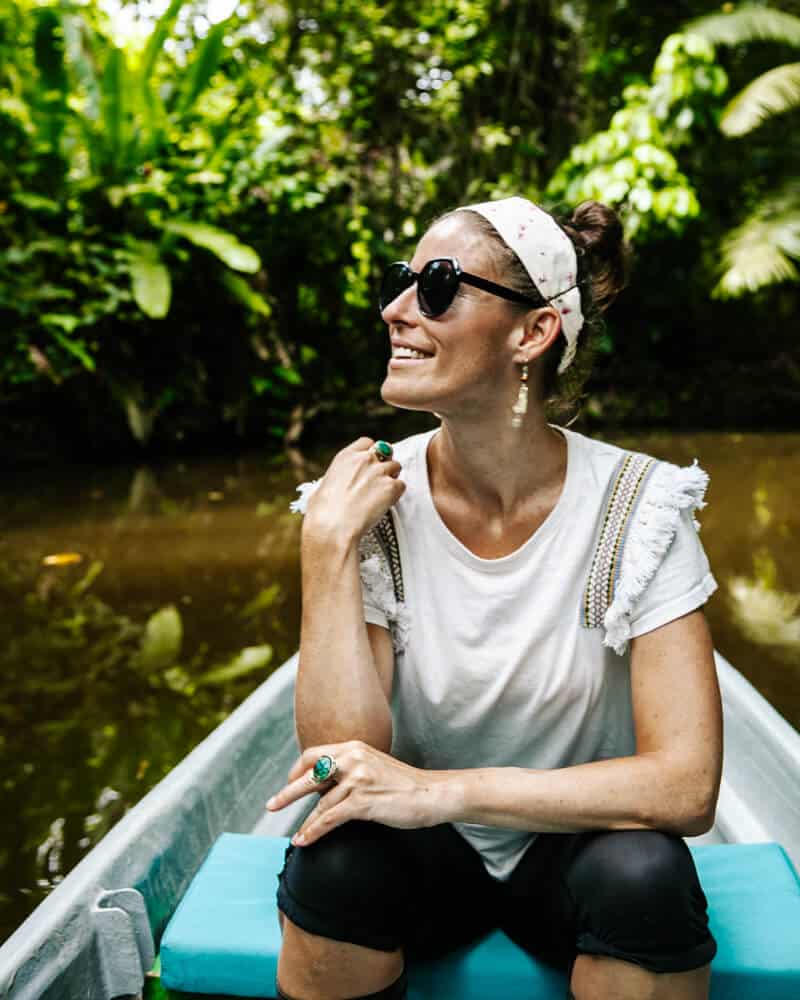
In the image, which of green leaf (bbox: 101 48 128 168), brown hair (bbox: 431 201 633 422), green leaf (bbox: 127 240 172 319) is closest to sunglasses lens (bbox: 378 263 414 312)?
brown hair (bbox: 431 201 633 422)

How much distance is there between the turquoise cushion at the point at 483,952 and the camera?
1.36 meters

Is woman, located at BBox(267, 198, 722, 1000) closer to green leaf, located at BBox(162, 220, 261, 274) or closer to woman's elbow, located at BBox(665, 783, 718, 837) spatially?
woman's elbow, located at BBox(665, 783, 718, 837)

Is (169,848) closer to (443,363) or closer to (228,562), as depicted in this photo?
(443,363)

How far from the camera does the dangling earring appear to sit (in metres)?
1.55

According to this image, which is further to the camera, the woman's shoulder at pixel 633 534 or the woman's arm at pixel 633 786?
the woman's shoulder at pixel 633 534

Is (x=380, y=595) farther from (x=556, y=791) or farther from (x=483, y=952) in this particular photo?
(x=483, y=952)

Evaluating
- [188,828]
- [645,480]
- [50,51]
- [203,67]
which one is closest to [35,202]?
[50,51]

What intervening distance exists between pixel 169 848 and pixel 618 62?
10.2 metres


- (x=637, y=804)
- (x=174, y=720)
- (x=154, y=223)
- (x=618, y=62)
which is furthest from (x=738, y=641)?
(x=618, y=62)

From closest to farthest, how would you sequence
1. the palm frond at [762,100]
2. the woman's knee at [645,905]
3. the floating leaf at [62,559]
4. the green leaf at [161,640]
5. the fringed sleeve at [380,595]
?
the woman's knee at [645,905]
the fringed sleeve at [380,595]
the green leaf at [161,640]
the floating leaf at [62,559]
the palm frond at [762,100]

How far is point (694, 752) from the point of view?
1.31 m

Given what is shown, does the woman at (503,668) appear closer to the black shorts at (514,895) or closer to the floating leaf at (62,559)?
the black shorts at (514,895)

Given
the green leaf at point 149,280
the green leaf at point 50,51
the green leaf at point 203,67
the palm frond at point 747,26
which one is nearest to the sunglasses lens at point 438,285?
the green leaf at point 149,280

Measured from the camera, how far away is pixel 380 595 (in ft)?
4.95
